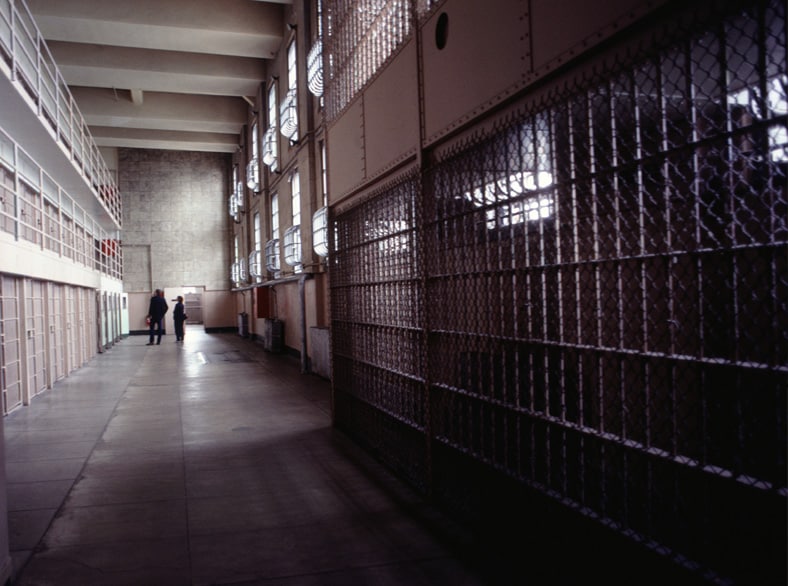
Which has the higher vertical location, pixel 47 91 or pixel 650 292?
pixel 47 91

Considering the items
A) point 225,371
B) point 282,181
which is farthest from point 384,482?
point 282,181

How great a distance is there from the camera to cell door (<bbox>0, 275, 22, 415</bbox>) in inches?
324

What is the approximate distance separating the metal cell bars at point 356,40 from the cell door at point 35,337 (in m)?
5.89

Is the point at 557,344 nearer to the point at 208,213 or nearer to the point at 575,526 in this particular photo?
the point at 575,526

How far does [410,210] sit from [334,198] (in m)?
2.30

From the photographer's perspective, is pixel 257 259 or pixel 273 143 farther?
pixel 257 259

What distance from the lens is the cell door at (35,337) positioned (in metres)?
9.41

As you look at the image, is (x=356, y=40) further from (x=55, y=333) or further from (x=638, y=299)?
(x=55, y=333)

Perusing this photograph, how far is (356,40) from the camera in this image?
595cm

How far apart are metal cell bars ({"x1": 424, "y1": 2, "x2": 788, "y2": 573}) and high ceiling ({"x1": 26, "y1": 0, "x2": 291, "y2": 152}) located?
43.7 ft

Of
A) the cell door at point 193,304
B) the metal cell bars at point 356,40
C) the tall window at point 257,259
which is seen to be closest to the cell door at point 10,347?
the metal cell bars at point 356,40

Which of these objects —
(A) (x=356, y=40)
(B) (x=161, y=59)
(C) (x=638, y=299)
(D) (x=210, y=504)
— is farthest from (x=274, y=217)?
(C) (x=638, y=299)

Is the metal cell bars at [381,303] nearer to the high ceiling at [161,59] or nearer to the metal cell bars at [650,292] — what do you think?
the metal cell bars at [650,292]

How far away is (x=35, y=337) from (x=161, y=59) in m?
10.5
